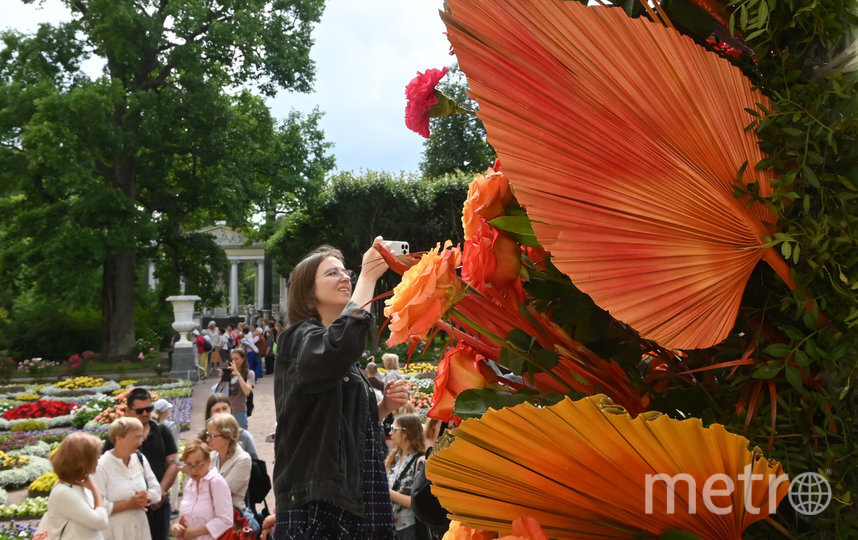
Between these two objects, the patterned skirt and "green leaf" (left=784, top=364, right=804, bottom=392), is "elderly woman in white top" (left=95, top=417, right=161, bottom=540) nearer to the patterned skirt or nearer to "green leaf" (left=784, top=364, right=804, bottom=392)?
the patterned skirt

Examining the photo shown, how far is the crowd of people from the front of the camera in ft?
8.01

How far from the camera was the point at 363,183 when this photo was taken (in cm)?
2405

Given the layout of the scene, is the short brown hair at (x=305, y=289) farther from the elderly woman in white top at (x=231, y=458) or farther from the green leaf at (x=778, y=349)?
the elderly woman in white top at (x=231, y=458)

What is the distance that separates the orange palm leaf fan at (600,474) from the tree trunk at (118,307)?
79.5 feet

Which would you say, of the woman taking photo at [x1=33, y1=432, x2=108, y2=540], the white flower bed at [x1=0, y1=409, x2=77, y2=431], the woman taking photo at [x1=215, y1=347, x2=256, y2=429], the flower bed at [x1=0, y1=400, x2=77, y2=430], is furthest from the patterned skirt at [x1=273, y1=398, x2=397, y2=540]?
the flower bed at [x1=0, y1=400, x2=77, y2=430]

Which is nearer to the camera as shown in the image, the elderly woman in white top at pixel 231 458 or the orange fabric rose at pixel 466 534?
the orange fabric rose at pixel 466 534

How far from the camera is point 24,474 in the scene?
9.48m

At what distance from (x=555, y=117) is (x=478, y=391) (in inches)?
12.6

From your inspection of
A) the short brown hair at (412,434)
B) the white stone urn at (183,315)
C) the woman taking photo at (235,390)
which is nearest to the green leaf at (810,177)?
the short brown hair at (412,434)

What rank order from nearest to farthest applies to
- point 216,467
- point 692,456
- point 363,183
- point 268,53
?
1. point 692,456
2. point 216,467
3. point 268,53
4. point 363,183

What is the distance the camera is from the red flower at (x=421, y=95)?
86cm

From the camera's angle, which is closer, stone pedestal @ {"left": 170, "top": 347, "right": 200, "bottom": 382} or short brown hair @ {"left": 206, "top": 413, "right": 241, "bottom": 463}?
short brown hair @ {"left": 206, "top": 413, "right": 241, "bottom": 463}

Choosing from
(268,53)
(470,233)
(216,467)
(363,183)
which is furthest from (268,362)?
(470,233)

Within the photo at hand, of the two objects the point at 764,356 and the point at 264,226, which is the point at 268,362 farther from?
the point at 764,356
